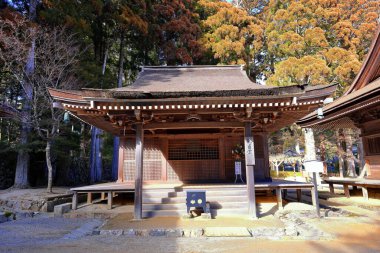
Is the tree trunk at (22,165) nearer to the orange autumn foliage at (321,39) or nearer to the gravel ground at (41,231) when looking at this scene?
the gravel ground at (41,231)

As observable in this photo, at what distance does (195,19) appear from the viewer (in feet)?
74.6

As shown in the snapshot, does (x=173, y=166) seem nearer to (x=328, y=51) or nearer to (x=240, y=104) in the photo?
(x=240, y=104)

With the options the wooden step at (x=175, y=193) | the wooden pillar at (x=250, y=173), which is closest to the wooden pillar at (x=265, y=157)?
the wooden step at (x=175, y=193)

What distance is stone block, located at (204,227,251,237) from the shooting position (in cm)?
571

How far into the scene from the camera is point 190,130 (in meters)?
10.7

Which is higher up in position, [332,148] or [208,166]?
[332,148]

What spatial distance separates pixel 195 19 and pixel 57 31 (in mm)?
12471

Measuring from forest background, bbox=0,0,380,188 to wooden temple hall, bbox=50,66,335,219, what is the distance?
4.46m

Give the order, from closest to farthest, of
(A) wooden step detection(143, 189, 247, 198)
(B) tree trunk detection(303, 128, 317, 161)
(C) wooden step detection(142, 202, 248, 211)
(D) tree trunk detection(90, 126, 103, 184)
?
(C) wooden step detection(142, 202, 248, 211), (A) wooden step detection(143, 189, 247, 198), (D) tree trunk detection(90, 126, 103, 184), (B) tree trunk detection(303, 128, 317, 161)

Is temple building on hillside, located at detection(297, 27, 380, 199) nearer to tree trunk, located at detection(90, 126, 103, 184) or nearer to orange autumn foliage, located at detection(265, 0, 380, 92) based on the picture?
orange autumn foliage, located at detection(265, 0, 380, 92)

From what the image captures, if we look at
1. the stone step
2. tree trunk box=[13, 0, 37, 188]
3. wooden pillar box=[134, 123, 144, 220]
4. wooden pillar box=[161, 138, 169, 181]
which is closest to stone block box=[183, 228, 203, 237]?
wooden pillar box=[134, 123, 144, 220]

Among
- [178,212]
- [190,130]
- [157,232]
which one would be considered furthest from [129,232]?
[190,130]

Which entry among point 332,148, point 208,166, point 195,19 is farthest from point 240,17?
point 208,166

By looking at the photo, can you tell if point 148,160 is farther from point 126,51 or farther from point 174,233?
point 126,51
